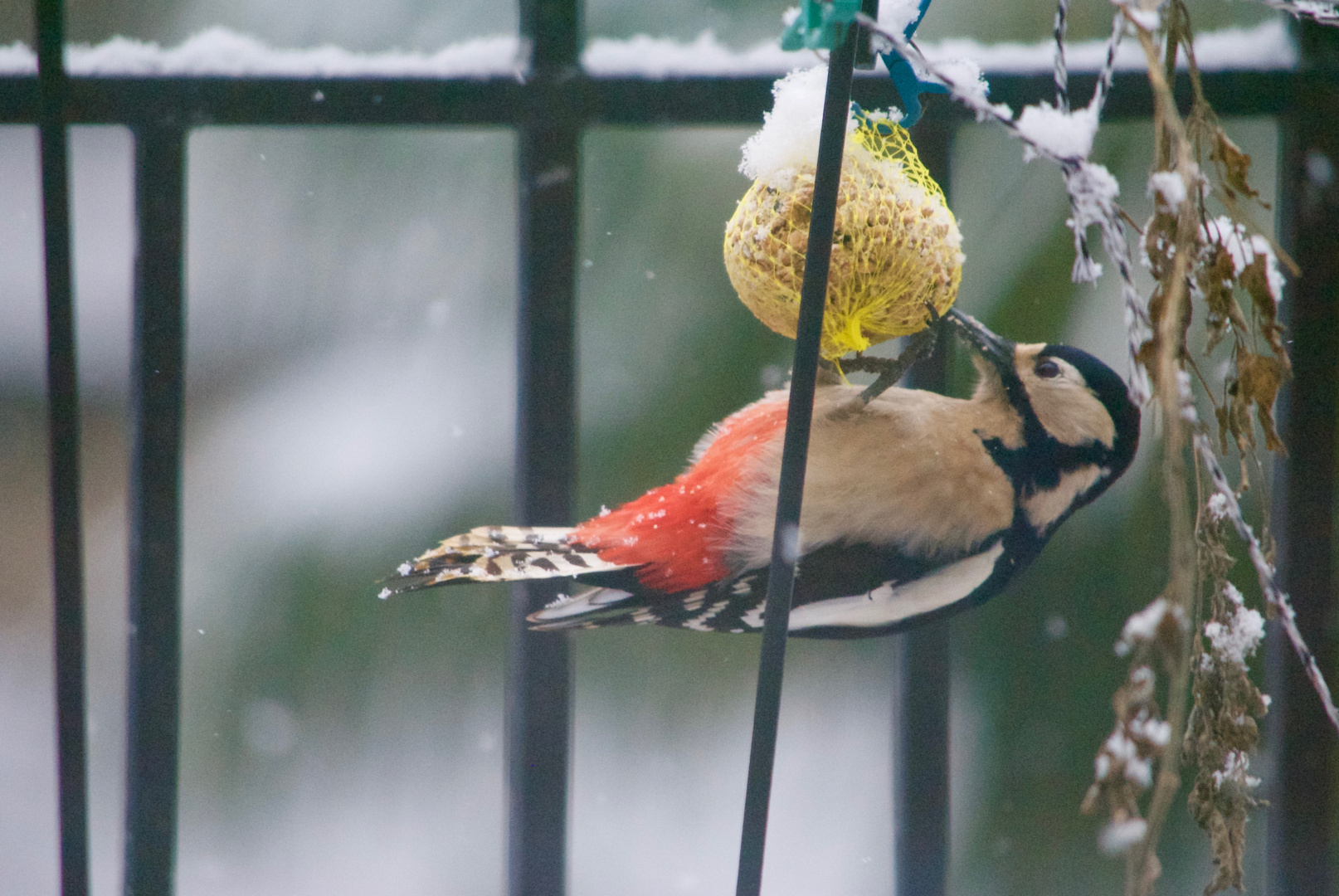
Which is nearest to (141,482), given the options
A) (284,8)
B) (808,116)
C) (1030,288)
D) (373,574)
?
(373,574)

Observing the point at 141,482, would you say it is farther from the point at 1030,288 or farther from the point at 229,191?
the point at 1030,288

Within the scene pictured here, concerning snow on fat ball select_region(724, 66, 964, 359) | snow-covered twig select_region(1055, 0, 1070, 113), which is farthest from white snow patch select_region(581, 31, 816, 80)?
snow-covered twig select_region(1055, 0, 1070, 113)

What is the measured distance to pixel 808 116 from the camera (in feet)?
1.54

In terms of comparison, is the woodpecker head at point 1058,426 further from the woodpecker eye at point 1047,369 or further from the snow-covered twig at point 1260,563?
the snow-covered twig at point 1260,563

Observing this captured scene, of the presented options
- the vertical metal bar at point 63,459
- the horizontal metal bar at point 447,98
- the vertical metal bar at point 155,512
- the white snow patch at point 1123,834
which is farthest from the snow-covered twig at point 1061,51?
the vertical metal bar at point 155,512

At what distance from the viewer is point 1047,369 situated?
50 cm

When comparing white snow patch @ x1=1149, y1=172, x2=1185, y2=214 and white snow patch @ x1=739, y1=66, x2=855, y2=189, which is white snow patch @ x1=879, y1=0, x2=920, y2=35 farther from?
white snow patch @ x1=1149, y1=172, x2=1185, y2=214

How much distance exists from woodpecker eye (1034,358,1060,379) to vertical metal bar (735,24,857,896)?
0.17m

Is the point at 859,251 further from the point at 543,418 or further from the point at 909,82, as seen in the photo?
the point at 543,418

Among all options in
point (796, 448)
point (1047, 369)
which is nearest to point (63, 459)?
point (796, 448)

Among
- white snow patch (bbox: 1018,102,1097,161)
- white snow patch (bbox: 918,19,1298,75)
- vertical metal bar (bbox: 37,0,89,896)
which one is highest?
white snow patch (bbox: 918,19,1298,75)

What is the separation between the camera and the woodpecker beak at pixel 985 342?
514 mm

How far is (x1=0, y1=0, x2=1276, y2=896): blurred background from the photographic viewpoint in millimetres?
912

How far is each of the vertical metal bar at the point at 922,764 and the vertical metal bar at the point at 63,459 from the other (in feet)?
2.73
